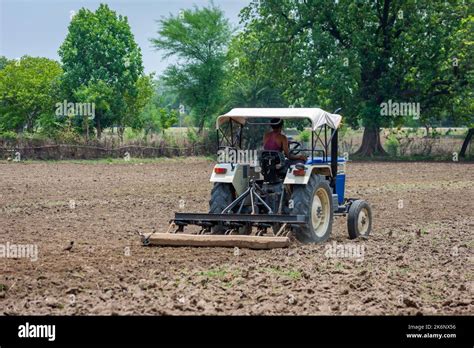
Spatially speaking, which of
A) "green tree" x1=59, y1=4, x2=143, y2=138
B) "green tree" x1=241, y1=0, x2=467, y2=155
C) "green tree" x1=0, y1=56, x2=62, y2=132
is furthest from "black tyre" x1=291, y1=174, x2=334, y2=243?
"green tree" x1=0, y1=56, x2=62, y2=132

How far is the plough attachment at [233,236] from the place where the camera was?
44.0 ft

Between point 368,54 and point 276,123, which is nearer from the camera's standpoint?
point 276,123

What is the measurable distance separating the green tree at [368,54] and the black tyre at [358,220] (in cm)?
2992

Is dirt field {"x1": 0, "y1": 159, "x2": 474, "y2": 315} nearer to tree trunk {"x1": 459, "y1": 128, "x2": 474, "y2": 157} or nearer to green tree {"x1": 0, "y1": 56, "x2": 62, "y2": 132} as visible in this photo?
tree trunk {"x1": 459, "y1": 128, "x2": 474, "y2": 157}

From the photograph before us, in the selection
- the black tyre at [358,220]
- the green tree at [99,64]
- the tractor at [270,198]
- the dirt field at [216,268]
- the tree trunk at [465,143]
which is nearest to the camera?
the dirt field at [216,268]

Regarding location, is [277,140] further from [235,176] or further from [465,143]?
[465,143]

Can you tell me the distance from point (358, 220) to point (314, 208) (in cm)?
135

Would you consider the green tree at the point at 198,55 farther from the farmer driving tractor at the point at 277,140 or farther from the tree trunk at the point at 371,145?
the farmer driving tractor at the point at 277,140

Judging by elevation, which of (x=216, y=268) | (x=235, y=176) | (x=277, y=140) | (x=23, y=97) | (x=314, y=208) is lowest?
(x=216, y=268)

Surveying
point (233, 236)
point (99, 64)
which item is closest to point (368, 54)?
point (99, 64)

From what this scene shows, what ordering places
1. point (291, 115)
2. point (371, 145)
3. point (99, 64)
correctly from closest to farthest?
point (291, 115) < point (371, 145) < point (99, 64)

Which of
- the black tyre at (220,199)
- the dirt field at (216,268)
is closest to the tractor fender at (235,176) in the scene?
the black tyre at (220,199)

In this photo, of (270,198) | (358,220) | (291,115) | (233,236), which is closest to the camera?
(233,236)

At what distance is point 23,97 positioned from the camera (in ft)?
209
